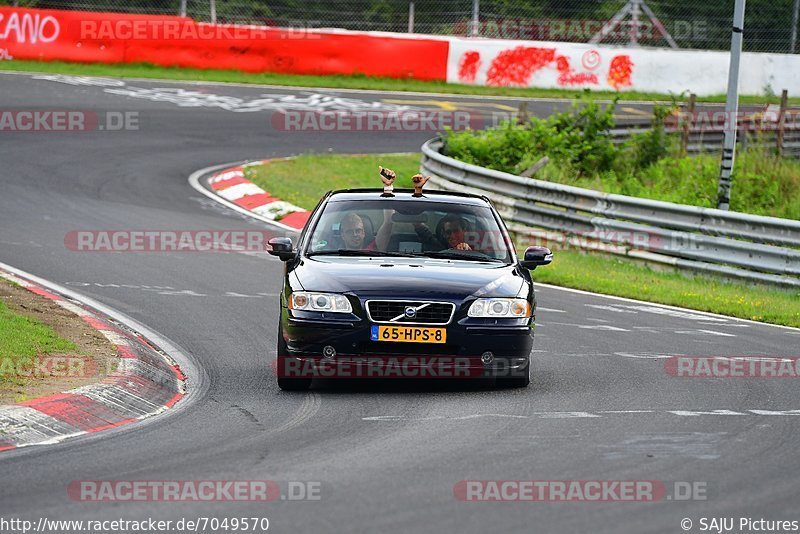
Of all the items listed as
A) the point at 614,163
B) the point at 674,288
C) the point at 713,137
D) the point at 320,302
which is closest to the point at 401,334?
the point at 320,302

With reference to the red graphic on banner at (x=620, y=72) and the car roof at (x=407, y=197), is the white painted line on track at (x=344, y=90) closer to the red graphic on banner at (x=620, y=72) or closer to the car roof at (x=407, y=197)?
the red graphic on banner at (x=620, y=72)

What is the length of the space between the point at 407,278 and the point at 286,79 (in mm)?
26182

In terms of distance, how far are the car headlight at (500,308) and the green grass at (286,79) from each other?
78.2ft

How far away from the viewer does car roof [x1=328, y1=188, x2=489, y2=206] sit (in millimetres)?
10883

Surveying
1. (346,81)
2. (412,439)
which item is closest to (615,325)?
(412,439)

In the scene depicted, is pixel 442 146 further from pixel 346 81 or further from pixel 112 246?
pixel 346 81

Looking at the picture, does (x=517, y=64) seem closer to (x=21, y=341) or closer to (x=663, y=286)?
(x=663, y=286)

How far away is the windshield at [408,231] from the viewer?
10.4 metres

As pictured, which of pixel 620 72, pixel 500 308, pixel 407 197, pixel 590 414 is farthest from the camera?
pixel 620 72

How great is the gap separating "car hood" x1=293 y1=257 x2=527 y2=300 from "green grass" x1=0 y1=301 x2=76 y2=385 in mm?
1973

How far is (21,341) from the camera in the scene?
33.1ft

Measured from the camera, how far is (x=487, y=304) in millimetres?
9484

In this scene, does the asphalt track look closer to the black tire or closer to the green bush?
the black tire

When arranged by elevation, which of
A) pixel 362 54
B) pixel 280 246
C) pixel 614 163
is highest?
pixel 362 54
